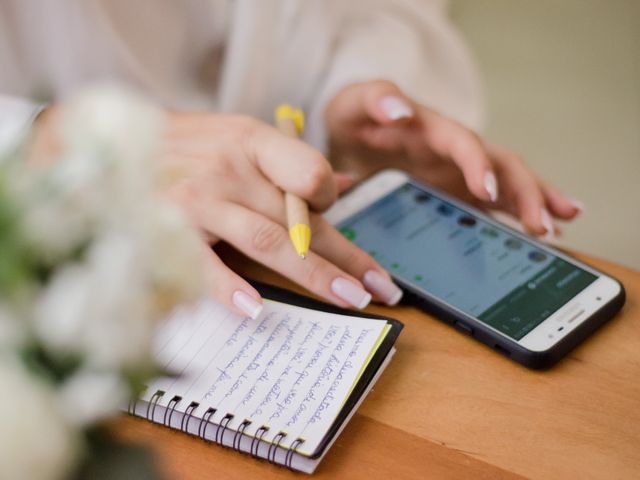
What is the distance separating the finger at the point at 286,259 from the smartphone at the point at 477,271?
45 mm

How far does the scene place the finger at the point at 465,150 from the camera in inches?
24.5

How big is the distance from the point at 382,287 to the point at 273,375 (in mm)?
107

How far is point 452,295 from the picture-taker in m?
0.54

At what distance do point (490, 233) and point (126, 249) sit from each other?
1.50ft

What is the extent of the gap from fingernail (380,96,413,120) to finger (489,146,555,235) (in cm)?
8

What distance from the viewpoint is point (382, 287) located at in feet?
1.76

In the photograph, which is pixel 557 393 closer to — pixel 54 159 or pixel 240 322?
pixel 240 322

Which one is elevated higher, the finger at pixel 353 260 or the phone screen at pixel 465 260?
the finger at pixel 353 260

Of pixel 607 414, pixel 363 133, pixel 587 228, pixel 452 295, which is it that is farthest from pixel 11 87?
pixel 587 228

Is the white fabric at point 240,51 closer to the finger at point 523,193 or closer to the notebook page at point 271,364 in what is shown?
A: the finger at point 523,193

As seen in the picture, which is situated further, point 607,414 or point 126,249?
point 607,414

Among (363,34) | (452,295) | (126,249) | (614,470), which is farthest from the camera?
(363,34)

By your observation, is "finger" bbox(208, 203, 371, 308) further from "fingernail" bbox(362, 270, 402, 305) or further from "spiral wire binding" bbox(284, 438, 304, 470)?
"spiral wire binding" bbox(284, 438, 304, 470)

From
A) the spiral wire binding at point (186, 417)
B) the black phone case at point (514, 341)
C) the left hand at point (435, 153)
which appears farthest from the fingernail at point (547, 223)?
the spiral wire binding at point (186, 417)
